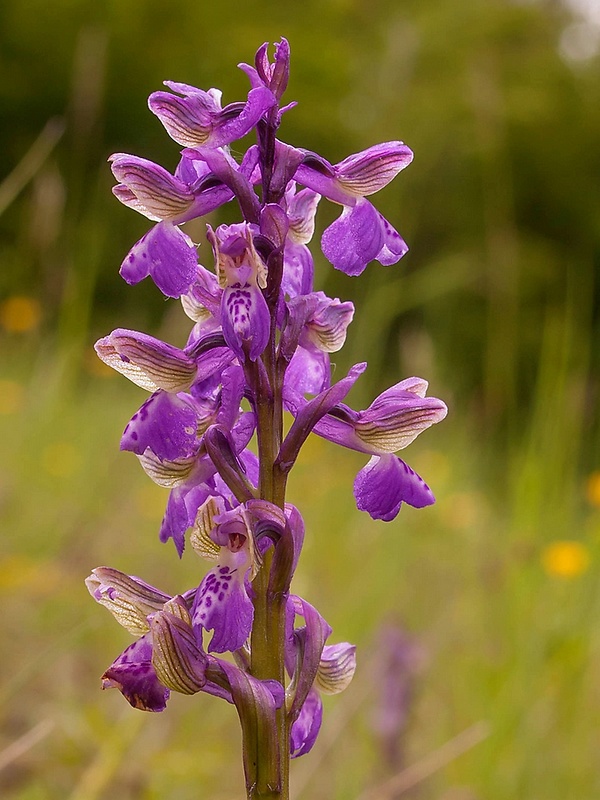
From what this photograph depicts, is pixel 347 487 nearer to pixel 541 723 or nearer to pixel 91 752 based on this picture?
pixel 541 723

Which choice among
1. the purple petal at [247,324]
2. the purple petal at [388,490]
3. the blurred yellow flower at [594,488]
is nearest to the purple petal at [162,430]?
the purple petal at [247,324]

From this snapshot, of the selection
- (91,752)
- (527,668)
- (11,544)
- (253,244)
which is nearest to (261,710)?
(253,244)

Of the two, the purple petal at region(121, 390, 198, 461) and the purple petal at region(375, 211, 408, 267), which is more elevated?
the purple petal at region(375, 211, 408, 267)

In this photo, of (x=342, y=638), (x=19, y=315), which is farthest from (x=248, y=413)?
(x=19, y=315)

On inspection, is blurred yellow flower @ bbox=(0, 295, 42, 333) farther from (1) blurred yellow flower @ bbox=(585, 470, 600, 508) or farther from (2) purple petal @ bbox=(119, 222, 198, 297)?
(2) purple petal @ bbox=(119, 222, 198, 297)

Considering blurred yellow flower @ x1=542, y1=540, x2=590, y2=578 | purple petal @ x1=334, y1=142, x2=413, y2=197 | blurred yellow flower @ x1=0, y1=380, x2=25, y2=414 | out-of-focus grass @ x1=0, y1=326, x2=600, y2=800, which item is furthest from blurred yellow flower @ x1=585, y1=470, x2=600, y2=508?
blurred yellow flower @ x1=0, y1=380, x2=25, y2=414

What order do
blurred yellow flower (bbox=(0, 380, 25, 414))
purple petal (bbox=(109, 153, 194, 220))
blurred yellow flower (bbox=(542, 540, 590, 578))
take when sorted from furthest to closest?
blurred yellow flower (bbox=(0, 380, 25, 414)) < blurred yellow flower (bbox=(542, 540, 590, 578)) < purple petal (bbox=(109, 153, 194, 220))

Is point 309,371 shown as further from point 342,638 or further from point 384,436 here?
point 342,638
